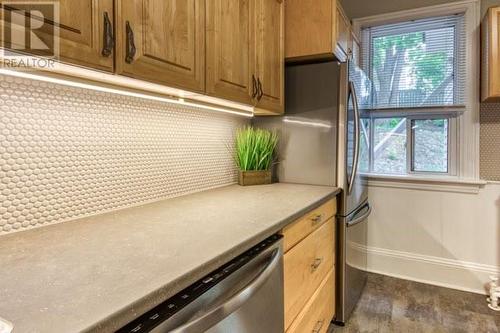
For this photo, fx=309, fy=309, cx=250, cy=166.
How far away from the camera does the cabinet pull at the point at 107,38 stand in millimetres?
892

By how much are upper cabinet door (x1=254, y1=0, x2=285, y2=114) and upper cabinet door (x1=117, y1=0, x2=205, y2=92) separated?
20.4 inches

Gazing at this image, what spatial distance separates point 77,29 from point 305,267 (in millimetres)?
1255

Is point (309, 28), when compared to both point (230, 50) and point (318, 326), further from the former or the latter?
point (318, 326)

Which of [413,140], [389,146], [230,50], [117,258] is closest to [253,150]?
[230,50]

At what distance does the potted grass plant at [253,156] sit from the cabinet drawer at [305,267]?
546mm

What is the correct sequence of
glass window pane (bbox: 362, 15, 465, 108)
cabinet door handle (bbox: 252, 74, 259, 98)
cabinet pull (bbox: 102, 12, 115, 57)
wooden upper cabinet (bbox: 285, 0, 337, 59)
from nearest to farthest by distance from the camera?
cabinet pull (bbox: 102, 12, 115, 57) → cabinet door handle (bbox: 252, 74, 259, 98) → wooden upper cabinet (bbox: 285, 0, 337, 59) → glass window pane (bbox: 362, 15, 465, 108)

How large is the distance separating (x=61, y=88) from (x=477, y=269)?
303 cm

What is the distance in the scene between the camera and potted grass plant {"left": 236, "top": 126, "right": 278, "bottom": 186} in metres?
2.04

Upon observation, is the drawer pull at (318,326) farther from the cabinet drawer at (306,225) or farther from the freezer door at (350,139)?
the freezer door at (350,139)

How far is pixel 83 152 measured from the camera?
117 centimetres

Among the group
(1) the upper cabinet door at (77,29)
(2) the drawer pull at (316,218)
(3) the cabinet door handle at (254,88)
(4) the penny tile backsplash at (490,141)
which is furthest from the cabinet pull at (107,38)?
(4) the penny tile backsplash at (490,141)

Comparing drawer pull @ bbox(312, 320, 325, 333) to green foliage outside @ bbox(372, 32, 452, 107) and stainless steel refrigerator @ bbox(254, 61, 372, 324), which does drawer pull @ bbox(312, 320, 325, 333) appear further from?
green foliage outside @ bbox(372, 32, 452, 107)

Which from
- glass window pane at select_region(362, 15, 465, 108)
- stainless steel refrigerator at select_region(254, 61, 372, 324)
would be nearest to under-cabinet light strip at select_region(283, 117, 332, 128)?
stainless steel refrigerator at select_region(254, 61, 372, 324)

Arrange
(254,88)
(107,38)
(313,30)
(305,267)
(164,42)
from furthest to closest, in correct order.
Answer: (313,30) → (254,88) → (305,267) → (164,42) → (107,38)
